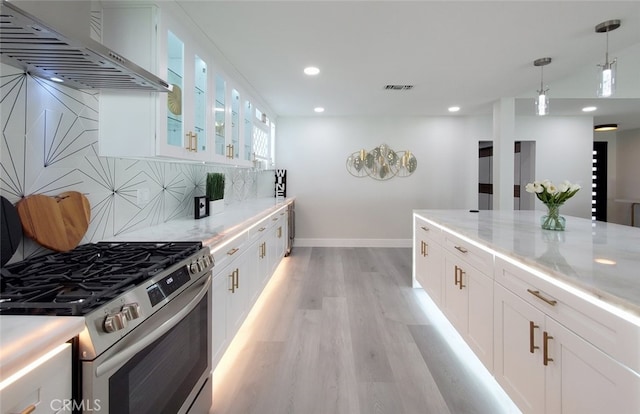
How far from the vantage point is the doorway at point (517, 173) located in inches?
247

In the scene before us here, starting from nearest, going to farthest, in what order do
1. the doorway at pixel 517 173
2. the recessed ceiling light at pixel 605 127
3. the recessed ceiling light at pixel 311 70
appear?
the recessed ceiling light at pixel 311 70 → the doorway at pixel 517 173 → the recessed ceiling light at pixel 605 127

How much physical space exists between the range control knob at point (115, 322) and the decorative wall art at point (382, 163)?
5.58m

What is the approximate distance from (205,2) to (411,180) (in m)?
4.85

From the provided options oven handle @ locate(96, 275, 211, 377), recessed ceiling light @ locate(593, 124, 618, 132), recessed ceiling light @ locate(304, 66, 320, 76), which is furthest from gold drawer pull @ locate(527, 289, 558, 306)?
recessed ceiling light @ locate(593, 124, 618, 132)

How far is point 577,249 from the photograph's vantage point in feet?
5.46

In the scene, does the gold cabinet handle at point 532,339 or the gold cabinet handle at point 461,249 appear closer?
the gold cabinet handle at point 532,339

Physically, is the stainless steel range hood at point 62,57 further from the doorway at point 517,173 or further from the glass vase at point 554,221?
the doorway at point 517,173

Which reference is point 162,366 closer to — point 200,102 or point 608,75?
point 200,102

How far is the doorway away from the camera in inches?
247

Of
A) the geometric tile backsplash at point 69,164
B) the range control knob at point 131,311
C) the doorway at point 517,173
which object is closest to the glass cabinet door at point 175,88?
the geometric tile backsplash at point 69,164

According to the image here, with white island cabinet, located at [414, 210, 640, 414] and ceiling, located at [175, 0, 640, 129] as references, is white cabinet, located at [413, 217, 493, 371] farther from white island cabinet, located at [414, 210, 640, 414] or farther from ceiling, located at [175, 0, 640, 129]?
ceiling, located at [175, 0, 640, 129]

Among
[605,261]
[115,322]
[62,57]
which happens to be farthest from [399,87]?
[115,322]

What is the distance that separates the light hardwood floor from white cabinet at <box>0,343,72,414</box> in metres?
1.16

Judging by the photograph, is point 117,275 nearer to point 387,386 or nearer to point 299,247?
point 387,386
